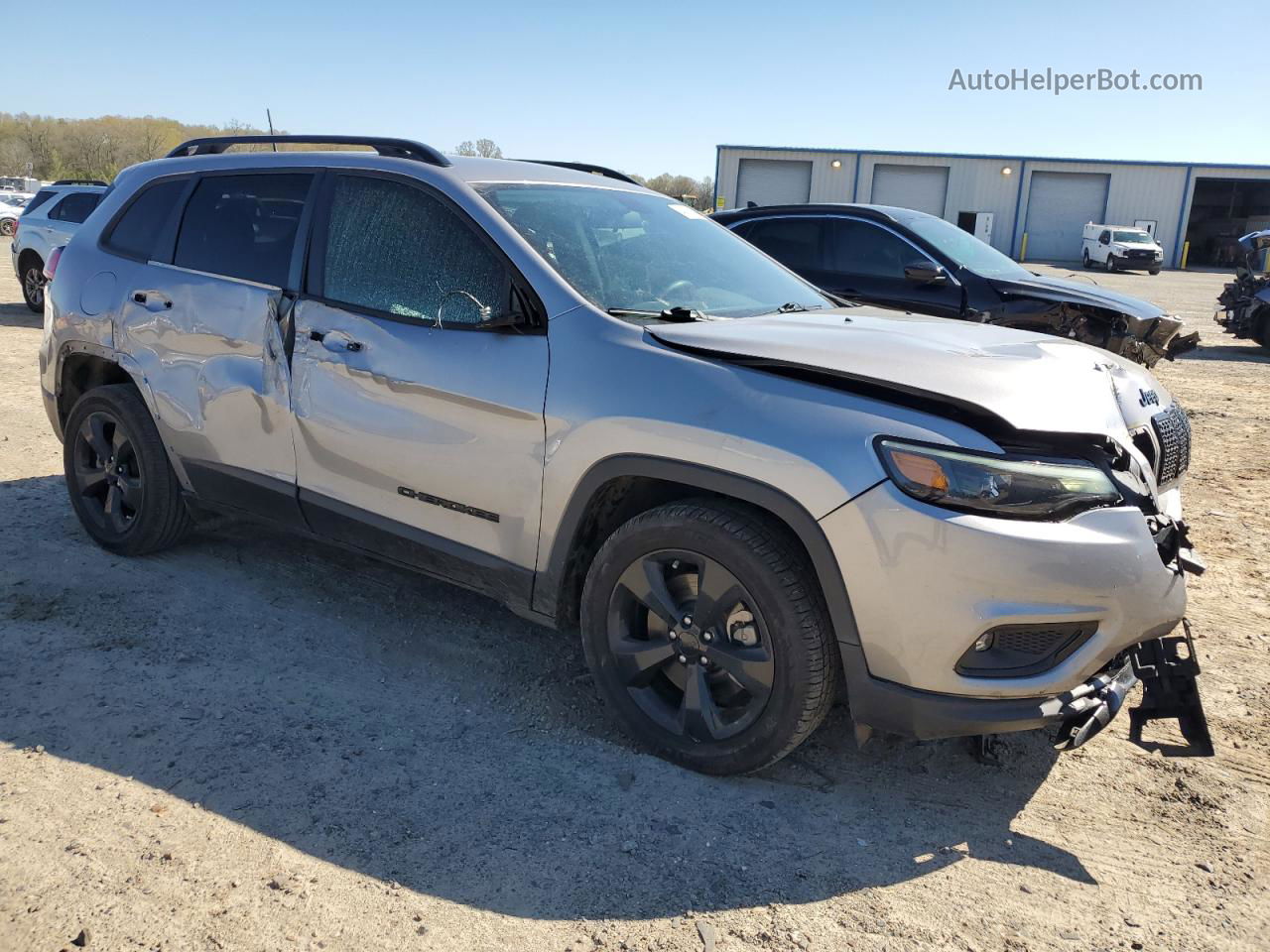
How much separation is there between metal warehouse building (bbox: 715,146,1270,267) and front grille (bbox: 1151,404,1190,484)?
158ft

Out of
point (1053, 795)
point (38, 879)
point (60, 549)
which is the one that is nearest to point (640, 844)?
point (1053, 795)

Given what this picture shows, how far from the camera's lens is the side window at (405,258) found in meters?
3.37

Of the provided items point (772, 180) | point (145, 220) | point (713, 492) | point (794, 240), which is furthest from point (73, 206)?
Result: point (772, 180)

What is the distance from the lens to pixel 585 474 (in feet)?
10.0

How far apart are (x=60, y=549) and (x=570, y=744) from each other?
2.99 m

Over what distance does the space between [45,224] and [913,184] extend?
44.9 meters

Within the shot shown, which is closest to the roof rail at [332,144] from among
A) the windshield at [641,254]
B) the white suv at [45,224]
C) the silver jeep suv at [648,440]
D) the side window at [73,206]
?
the silver jeep suv at [648,440]

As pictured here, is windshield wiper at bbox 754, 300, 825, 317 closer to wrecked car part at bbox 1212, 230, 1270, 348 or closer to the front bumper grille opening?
the front bumper grille opening

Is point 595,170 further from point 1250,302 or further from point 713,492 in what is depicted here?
point 1250,302

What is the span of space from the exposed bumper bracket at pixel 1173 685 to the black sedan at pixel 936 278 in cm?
508

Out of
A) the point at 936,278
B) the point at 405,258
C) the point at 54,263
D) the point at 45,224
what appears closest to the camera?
the point at 405,258

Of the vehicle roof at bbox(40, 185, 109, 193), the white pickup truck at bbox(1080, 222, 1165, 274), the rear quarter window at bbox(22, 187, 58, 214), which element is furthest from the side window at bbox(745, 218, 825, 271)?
the white pickup truck at bbox(1080, 222, 1165, 274)

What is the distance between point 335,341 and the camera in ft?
11.9

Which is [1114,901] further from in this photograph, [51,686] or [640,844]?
[51,686]
